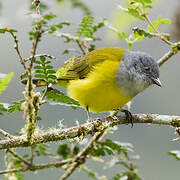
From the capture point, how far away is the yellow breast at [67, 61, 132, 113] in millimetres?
Result: 3920

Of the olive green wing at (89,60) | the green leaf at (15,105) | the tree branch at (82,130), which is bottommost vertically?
the tree branch at (82,130)

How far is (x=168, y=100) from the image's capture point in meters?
15.6

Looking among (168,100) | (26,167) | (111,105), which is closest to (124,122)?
(111,105)

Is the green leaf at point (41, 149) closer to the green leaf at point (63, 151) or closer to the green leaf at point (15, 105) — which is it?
the green leaf at point (63, 151)

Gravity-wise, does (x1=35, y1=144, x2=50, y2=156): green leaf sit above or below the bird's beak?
below

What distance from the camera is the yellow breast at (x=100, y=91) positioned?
392cm

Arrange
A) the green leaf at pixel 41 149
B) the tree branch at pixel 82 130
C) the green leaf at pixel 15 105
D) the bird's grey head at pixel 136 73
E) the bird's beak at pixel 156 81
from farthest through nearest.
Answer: the bird's beak at pixel 156 81 → the bird's grey head at pixel 136 73 → the green leaf at pixel 41 149 → the green leaf at pixel 15 105 → the tree branch at pixel 82 130

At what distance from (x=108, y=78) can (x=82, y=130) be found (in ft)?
4.37

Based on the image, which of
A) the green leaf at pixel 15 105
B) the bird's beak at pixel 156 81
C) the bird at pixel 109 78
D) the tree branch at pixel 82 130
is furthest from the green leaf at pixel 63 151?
the green leaf at pixel 15 105

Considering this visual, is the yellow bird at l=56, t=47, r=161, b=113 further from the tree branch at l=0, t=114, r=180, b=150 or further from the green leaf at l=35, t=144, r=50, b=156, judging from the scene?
the green leaf at l=35, t=144, r=50, b=156

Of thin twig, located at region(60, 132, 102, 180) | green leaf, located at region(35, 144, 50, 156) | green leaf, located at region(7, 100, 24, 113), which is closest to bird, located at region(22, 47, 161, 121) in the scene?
thin twig, located at region(60, 132, 102, 180)

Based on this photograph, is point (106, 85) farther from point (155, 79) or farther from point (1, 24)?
point (1, 24)

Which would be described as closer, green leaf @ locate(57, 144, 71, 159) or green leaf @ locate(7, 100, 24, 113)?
green leaf @ locate(7, 100, 24, 113)

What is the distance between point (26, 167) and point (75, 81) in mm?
1223
